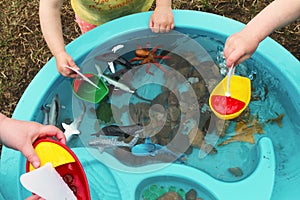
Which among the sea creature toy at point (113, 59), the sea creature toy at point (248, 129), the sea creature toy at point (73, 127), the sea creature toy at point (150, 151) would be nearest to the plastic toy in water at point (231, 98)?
the sea creature toy at point (248, 129)

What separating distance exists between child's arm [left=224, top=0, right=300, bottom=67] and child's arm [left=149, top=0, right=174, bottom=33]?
0.93 feet

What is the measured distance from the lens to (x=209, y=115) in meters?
1.21

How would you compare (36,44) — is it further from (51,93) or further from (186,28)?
(186,28)

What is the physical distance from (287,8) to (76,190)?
65 centimetres

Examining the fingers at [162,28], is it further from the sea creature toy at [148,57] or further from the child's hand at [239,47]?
the child's hand at [239,47]

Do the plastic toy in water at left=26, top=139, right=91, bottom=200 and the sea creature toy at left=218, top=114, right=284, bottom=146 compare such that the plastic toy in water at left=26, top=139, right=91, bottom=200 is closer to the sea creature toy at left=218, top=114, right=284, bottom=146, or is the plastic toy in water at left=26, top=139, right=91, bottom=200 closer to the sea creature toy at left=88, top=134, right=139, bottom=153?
the sea creature toy at left=88, top=134, right=139, bottom=153

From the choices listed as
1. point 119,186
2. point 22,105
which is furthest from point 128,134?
point 22,105

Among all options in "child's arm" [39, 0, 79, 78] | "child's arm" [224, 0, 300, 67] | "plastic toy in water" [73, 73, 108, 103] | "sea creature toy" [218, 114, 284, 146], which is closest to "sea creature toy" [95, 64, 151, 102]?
"plastic toy in water" [73, 73, 108, 103]

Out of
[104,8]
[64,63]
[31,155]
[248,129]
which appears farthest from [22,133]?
[248,129]

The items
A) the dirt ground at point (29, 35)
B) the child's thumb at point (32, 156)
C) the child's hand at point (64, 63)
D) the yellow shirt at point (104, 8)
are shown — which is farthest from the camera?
the dirt ground at point (29, 35)

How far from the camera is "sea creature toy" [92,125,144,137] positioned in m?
1.20

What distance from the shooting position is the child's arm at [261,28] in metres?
0.95

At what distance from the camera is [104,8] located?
1.23 meters

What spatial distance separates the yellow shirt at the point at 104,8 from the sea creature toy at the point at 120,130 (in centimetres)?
36
